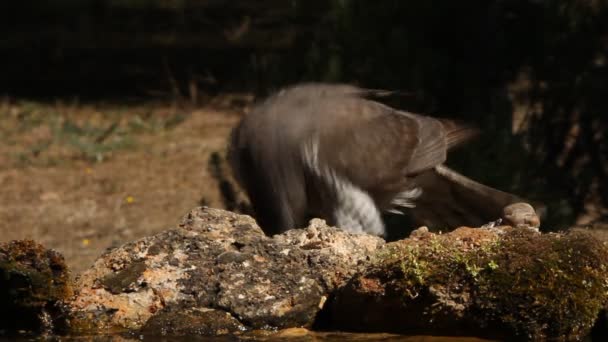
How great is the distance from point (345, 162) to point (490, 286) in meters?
2.59

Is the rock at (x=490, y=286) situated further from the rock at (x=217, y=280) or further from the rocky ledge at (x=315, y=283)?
the rock at (x=217, y=280)

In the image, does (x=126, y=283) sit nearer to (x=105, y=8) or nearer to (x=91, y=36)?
(x=91, y=36)

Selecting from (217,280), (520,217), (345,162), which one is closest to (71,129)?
(345,162)

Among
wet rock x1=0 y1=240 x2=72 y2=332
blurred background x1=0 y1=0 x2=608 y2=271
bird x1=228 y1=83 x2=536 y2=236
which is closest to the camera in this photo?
wet rock x1=0 y1=240 x2=72 y2=332

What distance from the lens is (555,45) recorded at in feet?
33.0

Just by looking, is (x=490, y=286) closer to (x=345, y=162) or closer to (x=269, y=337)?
(x=269, y=337)

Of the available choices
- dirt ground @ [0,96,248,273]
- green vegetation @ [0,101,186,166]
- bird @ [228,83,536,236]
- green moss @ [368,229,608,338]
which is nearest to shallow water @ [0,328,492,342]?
green moss @ [368,229,608,338]

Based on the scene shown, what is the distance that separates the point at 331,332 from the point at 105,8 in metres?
14.9

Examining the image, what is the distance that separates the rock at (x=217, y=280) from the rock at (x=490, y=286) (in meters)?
0.32

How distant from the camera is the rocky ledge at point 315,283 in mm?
4469

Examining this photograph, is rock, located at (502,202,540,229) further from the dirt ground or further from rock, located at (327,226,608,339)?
the dirt ground

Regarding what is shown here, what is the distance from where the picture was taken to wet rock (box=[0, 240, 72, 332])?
487 cm

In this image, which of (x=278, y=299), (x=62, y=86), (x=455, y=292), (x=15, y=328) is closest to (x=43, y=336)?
(x=15, y=328)

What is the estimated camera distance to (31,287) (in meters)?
4.90
